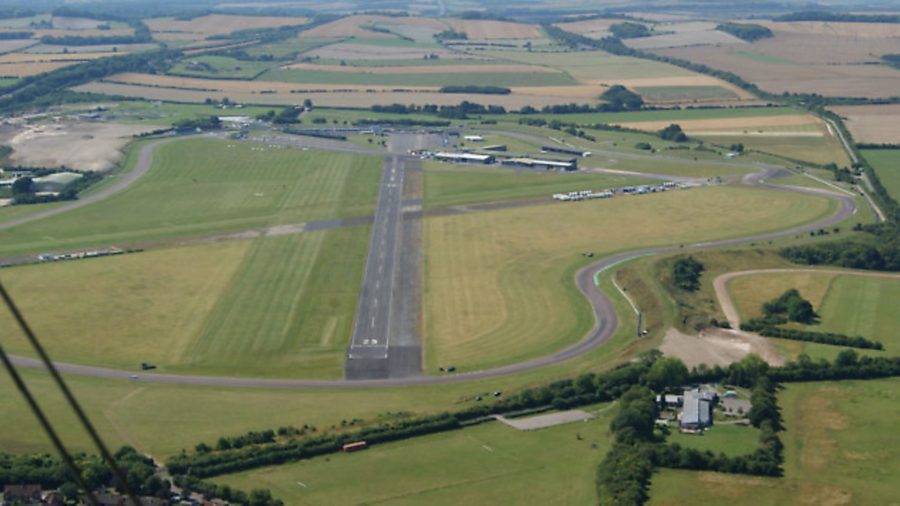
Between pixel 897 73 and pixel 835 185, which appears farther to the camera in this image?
pixel 897 73

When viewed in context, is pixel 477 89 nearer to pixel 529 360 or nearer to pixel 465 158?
pixel 465 158

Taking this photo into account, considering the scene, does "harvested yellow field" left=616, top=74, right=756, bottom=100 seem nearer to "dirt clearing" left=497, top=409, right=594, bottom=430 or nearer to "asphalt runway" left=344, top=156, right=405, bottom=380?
"asphalt runway" left=344, top=156, right=405, bottom=380

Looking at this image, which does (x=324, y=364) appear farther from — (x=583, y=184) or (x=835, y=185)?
(x=835, y=185)

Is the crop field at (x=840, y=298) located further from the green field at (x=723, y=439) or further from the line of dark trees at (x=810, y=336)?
the green field at (x=723, y=439)

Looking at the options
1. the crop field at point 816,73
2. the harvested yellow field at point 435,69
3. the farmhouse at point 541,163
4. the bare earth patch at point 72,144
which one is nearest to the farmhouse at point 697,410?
the farmhouse at point 541,163

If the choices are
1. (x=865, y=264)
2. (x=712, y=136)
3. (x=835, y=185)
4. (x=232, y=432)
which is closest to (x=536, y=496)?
(x=232, y=432)

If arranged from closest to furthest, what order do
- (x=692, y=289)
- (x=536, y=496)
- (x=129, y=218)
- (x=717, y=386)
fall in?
(x=536, y=496), (x=717, y=386), (x=692, y=289), (x=129, y=218)

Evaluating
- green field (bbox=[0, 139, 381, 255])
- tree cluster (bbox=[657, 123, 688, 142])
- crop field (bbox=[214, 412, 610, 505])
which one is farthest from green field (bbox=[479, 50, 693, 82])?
crop field (bbox=[214, 412, 610, 505])
